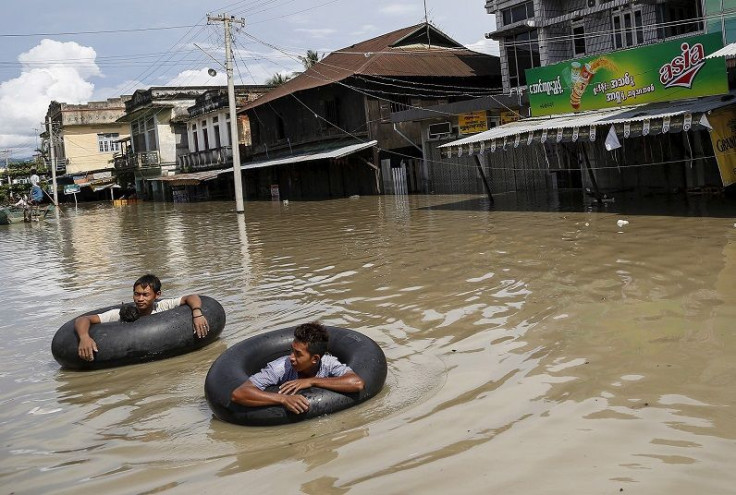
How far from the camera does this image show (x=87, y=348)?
24.1 ft

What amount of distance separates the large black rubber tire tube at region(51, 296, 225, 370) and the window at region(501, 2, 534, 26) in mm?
25634

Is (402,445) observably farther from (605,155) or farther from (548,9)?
(548,9)

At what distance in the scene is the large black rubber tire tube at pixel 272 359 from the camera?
548cm

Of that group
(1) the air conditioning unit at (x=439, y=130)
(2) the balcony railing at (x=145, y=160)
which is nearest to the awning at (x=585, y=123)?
(1) the air conditioning unit at (x=439, y=130)

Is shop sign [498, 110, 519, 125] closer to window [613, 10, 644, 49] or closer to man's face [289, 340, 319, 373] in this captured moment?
window [613, 10, 644, 49]

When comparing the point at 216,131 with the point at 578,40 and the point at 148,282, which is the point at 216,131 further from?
the point at 148,282

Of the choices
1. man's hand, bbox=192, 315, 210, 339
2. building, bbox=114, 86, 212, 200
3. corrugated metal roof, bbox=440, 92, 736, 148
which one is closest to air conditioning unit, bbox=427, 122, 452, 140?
corrugated metal roof, bbox=440, 92, 736, 148

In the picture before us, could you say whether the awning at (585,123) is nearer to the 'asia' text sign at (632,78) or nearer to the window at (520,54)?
the 'asia' text sign at (632,78)

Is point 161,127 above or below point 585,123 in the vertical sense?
above

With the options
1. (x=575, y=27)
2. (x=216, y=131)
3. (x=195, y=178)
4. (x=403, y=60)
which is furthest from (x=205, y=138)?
(x=575, y=27)

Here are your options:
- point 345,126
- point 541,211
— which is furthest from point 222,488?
point 345,126

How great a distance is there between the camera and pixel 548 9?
29.3 metres

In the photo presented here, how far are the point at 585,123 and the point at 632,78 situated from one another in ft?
8.11

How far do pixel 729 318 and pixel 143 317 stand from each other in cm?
581
